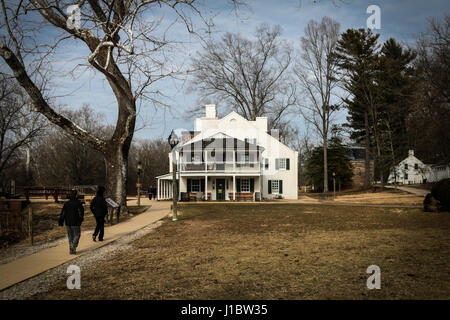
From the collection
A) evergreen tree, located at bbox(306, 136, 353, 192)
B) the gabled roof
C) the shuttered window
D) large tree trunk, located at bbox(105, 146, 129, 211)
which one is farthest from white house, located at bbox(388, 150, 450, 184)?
large tree trunk, located at bbox(105, 146, 129, 211)

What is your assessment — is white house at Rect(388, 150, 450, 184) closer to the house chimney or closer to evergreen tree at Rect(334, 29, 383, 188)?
evergreen tree at Rect(334, 29, 383, 188)

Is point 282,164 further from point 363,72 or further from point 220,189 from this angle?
point 363,72

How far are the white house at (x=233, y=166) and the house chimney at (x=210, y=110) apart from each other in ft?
6.54

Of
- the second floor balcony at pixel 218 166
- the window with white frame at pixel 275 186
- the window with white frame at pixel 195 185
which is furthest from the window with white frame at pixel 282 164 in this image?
the window with white frame at pixel 195 185

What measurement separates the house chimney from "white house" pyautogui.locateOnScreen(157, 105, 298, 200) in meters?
1.99

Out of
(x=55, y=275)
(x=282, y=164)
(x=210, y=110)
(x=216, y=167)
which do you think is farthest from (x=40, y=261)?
(x=210, y=110)

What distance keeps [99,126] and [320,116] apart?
3329 centimetres

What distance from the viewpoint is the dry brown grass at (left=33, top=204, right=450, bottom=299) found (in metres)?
4.63

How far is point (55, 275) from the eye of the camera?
5961 millimetres

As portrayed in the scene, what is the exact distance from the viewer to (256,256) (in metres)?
7.04

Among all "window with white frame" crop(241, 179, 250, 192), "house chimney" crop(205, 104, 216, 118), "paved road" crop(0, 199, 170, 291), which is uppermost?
"house chimney" crop(205, 104, 216, 118)

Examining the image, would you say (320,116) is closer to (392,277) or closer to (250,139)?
(250,139)

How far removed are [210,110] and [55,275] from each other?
112ft
